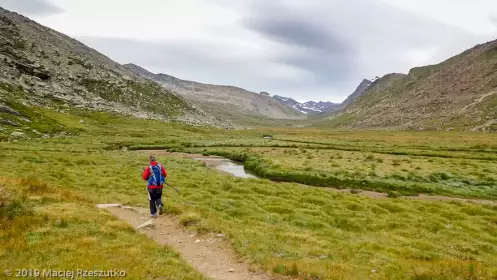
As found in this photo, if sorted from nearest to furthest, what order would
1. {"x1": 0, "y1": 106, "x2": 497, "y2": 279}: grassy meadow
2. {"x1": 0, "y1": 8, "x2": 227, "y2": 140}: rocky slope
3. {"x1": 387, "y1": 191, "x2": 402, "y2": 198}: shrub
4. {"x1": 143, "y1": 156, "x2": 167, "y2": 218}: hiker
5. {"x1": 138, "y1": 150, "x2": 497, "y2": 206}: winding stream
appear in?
{"x1": 0, "y1": 106, "x2": 497, "y2": 279}: grassy meadow < {"x1": 143, "y1": 156, "x2": 167, "y2": 218}: hiker < {"x1": 138, "y1": 150, "x2": 497, "y2": 206}: winding stream < {"x1": 387, "y1": 191, "x2": 402, "y2": 198}: shrub < {"x1": 0, "y1": 8, "x2": 227, "y2": 140}: rocky slope

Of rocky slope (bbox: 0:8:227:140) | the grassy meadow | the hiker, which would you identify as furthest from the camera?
rocky slope (bbox: 0:8:227:140)

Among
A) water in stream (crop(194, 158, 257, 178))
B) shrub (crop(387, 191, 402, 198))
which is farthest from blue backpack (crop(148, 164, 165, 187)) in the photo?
water in stream (crop(194, 158, 257, 178))

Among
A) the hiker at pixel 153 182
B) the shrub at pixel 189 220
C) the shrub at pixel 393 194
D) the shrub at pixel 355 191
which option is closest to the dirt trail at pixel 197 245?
the shrub at pixel 189 220

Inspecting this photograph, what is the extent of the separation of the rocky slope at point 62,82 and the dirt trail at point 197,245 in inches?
3343

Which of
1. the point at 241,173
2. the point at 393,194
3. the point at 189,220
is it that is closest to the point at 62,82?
the point at 241,173

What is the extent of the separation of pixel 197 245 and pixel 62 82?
14043 cm

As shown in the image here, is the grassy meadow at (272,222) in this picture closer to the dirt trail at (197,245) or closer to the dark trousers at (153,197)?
the dirt trail at (197,245)

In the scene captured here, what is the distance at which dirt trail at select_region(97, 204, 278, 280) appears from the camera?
13.1m

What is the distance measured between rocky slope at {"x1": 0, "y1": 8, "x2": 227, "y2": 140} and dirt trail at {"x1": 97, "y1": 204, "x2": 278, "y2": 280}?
84.9 metres

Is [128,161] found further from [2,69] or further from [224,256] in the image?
[2,69]

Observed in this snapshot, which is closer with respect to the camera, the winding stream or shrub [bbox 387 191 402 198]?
the winding stream

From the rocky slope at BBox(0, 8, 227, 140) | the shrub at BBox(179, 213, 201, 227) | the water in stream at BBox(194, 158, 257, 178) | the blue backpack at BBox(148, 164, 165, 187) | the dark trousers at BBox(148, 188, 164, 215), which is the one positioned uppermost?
the rocky slope at BBox(0, 8, 227, 140)

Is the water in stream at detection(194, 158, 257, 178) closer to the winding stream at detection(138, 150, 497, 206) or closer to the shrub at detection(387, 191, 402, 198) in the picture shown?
the winding stream at detection(138, 150, 497, 206)

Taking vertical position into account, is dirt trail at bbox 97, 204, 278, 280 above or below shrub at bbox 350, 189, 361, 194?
above
